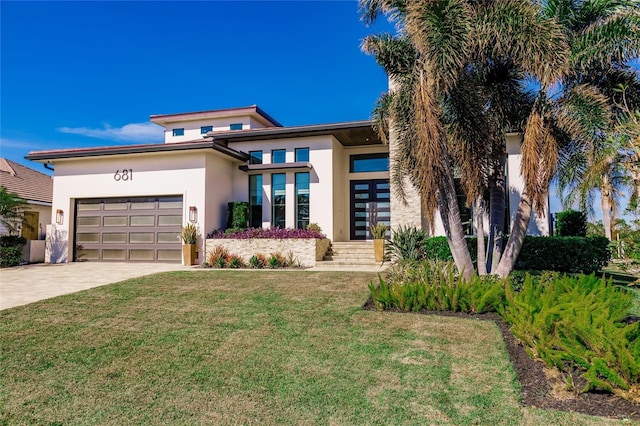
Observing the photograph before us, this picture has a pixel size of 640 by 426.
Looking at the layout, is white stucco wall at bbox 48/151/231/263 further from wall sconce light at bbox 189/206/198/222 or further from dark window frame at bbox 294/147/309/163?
dark window frame at bbox 294/147/309/163

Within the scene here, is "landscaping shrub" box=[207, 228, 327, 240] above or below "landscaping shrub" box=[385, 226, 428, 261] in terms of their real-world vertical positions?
above

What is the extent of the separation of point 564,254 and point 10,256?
68.1 ft

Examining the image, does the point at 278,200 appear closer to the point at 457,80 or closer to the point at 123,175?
the point at 123,175

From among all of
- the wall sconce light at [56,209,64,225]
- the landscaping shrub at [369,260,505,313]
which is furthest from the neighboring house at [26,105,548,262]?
the landscaping shrub at [369,260,505,313]

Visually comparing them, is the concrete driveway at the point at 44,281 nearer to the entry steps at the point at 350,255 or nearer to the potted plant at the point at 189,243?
the potted plant at the point at 189,243

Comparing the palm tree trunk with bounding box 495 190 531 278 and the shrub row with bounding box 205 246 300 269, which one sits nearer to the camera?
the palm tree trunk with bounding box 495 190 531 278

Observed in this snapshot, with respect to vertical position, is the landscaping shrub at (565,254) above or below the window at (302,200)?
below

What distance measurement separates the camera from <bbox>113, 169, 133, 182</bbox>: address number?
16344 millimetres

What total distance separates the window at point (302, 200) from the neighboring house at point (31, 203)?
1231 centimetres

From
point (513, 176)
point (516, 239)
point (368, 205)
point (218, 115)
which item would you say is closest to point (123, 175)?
point (218, 115)

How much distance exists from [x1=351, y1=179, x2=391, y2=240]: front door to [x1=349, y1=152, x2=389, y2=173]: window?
22.6 inches

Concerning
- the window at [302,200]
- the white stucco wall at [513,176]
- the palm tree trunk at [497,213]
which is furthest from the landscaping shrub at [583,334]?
the window at [302,200]

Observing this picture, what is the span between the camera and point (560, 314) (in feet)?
15.1

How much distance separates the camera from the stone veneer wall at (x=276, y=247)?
47.1 ft
